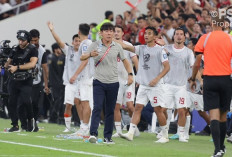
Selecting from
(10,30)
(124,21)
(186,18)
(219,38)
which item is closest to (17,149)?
(219,38)

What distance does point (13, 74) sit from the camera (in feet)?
62.8

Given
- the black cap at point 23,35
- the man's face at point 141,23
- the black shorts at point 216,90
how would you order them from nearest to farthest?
the black shorts at point 216,90
the black cap at point 23,35
the man's face at point 141,23

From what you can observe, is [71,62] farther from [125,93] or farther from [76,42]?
[125,93]

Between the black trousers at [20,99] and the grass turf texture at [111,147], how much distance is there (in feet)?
2.30

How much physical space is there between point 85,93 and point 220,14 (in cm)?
555

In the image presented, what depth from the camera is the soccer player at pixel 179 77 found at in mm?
18516

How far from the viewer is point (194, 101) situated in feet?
62.6

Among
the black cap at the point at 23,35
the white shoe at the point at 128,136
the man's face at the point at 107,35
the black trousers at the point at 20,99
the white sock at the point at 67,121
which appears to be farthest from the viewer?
the white sock at the point at 67,121

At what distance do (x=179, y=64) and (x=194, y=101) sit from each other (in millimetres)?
988

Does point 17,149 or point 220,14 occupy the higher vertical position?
point 220,14

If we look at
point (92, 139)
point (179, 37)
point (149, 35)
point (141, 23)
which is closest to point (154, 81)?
point (149, 35)

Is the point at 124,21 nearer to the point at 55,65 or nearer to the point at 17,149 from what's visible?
the point at 55,65

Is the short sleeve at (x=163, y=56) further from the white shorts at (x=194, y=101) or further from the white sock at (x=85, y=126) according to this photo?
the white sock at (x=85, y=126)

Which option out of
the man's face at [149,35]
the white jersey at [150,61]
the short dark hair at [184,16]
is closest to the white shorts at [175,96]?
the white jersey at [150,61]
